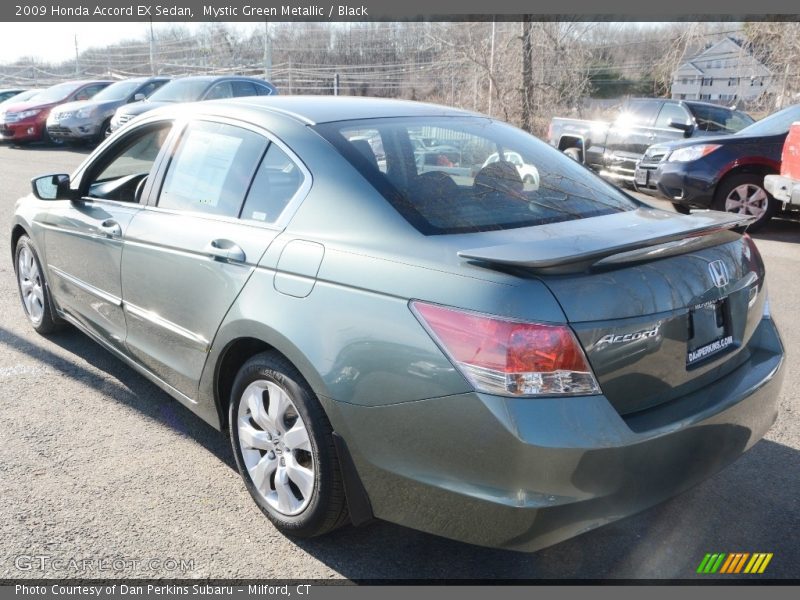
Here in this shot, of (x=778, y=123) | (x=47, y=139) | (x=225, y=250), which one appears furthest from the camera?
(x=47, y=139)

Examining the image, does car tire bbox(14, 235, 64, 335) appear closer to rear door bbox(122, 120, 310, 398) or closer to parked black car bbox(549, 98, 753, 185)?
rear door bbox(122, 120, 310, 398)

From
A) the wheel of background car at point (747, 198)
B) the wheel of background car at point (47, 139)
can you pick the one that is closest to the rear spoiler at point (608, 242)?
the wheel of background car at point (747, 198)

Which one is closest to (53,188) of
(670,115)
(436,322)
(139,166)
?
(139,166)

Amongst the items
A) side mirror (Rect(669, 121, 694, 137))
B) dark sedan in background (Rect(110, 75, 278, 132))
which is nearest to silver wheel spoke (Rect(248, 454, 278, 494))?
side mirror (Rect(669, 121, 694, 137))

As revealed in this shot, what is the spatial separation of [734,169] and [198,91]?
1018 centimetres

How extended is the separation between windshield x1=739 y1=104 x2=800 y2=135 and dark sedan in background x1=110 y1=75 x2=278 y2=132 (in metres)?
9.03

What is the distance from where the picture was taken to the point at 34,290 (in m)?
5.08

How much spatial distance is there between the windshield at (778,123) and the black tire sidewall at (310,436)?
8138 mm

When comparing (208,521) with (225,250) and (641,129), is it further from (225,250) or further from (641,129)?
(641,129)

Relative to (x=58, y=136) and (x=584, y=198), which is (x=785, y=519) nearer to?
(x=584, y=198)

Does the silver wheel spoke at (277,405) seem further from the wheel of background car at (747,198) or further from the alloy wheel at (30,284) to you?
the wheel of background car at (747,198)

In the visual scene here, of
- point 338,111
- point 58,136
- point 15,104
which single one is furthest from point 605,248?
point 15,104

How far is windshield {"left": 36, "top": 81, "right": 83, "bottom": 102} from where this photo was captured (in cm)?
2014

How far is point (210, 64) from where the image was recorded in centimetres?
3247
